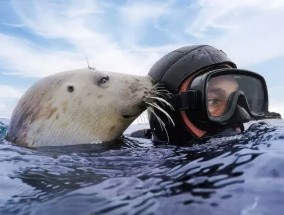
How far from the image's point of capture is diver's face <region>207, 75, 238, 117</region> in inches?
175

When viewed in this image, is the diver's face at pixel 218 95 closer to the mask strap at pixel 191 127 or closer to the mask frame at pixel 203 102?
the mask frame at pixel 203 102

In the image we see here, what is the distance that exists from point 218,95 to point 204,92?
27 centimetres

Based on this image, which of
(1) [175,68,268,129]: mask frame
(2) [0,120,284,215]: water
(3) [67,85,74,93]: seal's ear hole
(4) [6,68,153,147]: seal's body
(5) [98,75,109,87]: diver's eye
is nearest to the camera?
(2) [0,120,284,215]: water

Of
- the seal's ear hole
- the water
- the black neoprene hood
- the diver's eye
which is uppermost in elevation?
the black neoprene hood

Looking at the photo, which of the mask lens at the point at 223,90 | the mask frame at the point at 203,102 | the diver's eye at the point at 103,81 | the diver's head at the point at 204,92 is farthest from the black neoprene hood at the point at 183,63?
the diver's eye at the point at 103,81

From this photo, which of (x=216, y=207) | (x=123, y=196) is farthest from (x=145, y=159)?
(x=216, y=207)

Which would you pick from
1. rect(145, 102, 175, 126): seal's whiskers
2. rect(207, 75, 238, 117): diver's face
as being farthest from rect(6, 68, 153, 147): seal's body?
rect(207, 75, 238, 117): diver's face

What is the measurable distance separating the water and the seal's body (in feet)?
1.37

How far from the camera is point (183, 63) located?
4.77m

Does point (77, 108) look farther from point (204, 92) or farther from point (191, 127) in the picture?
point (204, 92)

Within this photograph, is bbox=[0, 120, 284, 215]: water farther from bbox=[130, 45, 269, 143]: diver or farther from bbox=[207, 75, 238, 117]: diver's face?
bbox=[207, 75, 238, 117]: diver's face

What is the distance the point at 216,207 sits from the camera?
2031mm

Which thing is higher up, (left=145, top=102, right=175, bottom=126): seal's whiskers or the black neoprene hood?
the black neoprene hood

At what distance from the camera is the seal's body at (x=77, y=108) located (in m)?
4.41
